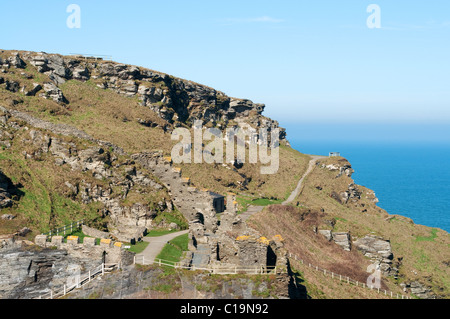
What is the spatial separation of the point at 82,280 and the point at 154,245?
8.85 m

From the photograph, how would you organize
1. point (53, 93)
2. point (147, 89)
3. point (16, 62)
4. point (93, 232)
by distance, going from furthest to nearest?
point (147, 89), point (16, 62), point (53, 93), point (93, 232)

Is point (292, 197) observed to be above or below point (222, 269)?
below

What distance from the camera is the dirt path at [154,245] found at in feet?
113

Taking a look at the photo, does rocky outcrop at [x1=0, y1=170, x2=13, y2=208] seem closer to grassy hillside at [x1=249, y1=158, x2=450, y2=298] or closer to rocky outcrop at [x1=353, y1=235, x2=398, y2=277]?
grassy hillside at [x1=249, y1=158, x2=450, y2=298]

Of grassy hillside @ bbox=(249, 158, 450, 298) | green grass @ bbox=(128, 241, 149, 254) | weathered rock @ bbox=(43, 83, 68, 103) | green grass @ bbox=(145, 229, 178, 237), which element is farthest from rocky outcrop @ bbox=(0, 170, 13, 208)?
weathered rock @ bbox=(43, 83, 68, 103)

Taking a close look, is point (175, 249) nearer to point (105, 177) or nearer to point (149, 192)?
point (149, 192)

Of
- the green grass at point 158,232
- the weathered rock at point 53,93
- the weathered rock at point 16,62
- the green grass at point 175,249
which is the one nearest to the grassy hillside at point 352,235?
the green grass at point 158,232

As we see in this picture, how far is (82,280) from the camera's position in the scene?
30125 millimetres

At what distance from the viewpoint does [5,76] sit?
242 ft

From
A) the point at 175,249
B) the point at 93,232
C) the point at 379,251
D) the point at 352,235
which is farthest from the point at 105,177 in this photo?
the point at 379,251

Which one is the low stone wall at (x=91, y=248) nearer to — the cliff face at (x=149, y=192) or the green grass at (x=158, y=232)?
the cliff face at (x=149, y=192)

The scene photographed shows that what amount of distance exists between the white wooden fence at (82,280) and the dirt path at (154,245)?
2.52m

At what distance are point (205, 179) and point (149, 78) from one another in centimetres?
3174
